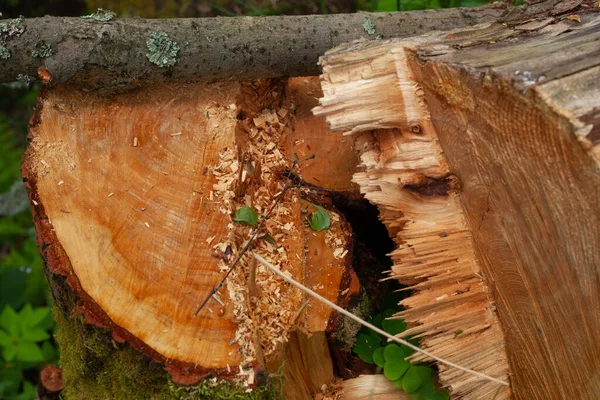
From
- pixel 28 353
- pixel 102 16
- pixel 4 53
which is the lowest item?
pixel 28 353

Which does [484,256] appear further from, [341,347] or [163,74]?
[163,74]

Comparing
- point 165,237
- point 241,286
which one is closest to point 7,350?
point 165,237

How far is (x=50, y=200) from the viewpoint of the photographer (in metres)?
1.79

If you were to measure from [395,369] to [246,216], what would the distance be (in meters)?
0.78

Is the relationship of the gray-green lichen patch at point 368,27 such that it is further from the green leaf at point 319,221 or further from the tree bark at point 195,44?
the green leaf at point 319,221

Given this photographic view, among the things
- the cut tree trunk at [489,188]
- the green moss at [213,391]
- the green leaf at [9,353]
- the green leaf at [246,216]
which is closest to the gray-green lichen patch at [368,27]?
the cut tree trunk at [489,188]

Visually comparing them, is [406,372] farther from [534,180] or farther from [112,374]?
[112,374]

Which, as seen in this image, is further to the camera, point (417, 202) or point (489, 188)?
point (417, 202)

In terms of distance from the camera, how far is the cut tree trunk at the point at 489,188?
1.32m

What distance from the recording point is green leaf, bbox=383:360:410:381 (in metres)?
1.87

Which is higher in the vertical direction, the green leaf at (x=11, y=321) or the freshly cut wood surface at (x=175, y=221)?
the freshly cut wood surface at (x=175, y=221)

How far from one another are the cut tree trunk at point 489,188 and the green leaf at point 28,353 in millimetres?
1839

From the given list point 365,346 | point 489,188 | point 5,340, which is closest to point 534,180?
point 489,188

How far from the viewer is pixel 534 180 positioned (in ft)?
4.47
